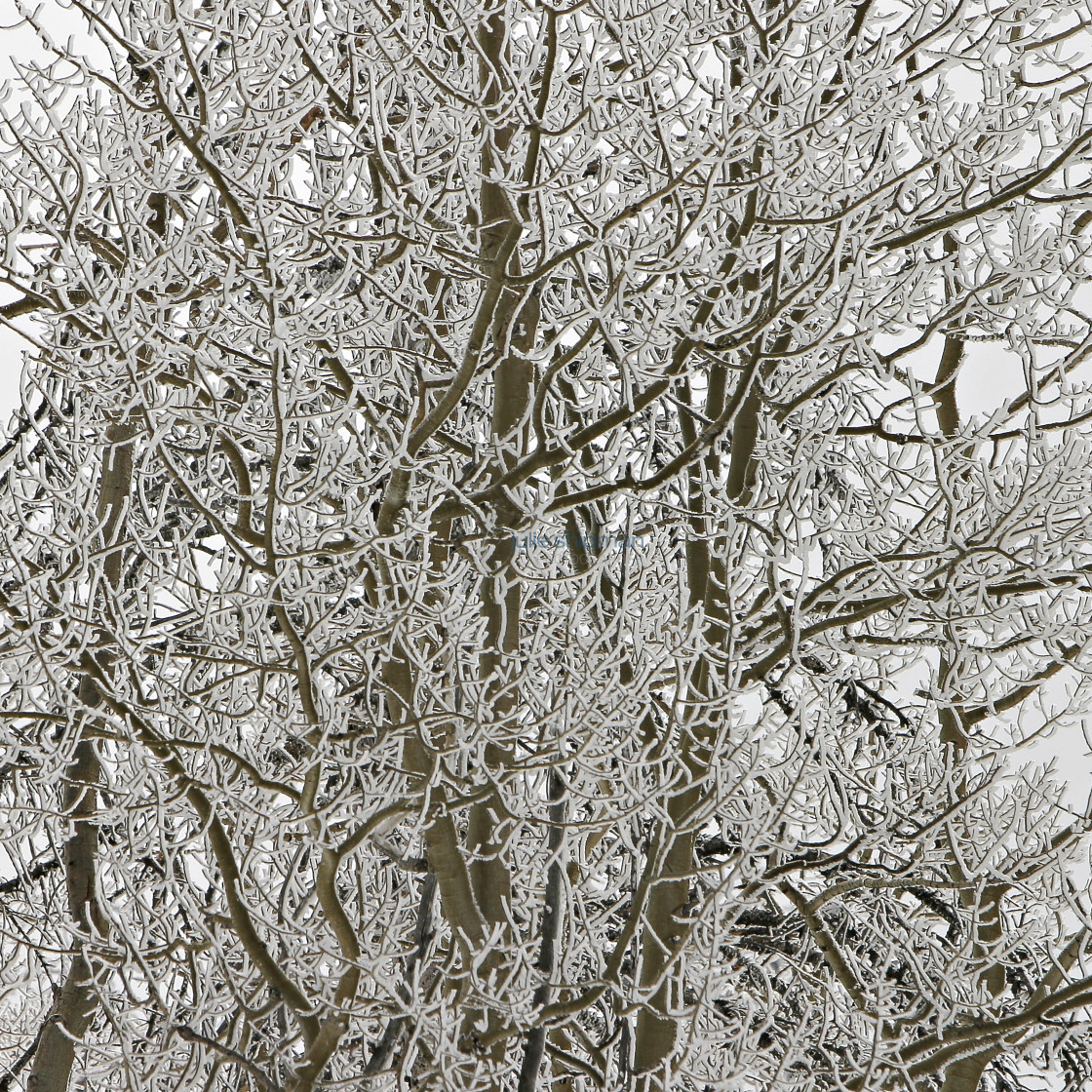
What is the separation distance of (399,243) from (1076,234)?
2.87 m

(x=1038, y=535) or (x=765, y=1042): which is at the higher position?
(x=1038, y=535)

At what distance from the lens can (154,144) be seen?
5379 mm

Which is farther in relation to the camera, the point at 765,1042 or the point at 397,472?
the point at 765,1042

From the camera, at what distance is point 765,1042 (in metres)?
6.07

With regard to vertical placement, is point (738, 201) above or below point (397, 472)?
above

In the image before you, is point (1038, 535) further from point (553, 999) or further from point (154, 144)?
point (154, 144)

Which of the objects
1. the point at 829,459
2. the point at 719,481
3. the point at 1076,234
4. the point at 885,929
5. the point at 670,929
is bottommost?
the point at 670,929

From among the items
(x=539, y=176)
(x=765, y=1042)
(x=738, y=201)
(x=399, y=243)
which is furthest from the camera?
(x=765, y=1042)

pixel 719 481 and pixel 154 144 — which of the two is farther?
pixel 154 144

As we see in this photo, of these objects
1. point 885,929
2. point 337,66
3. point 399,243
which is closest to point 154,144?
point 337,66

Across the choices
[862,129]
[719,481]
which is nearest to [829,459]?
[719,481]

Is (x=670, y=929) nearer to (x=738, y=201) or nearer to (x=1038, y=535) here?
(x=1038, y=535)

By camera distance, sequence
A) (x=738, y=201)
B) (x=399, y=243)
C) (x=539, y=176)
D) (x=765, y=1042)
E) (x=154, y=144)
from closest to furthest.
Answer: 1. (x=539, y=176)
2. (x=399, y=243)
3. (x=738, y=201)
4. (x=154, y=144)
5. (x=765, y=1042)

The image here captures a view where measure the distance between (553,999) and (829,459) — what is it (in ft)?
9.03
